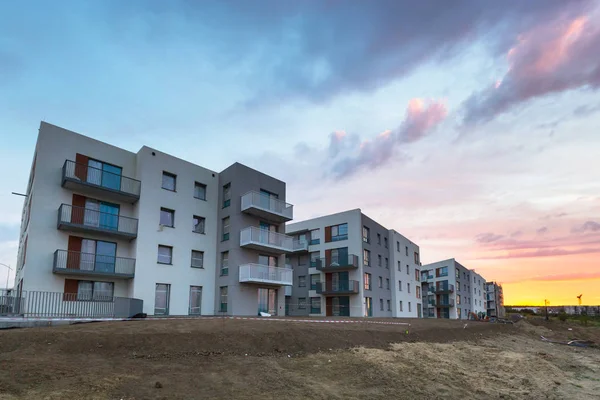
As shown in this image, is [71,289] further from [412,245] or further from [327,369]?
[412,245]

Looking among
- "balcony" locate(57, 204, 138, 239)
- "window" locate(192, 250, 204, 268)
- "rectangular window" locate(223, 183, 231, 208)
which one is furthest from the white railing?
"balcony" locate(57, 204, 138, 239)

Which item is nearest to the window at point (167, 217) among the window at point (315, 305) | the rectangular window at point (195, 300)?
the rectangular window at point (195, 300)

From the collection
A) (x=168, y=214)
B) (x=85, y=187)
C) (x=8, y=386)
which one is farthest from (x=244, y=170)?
(x=8, y=386)

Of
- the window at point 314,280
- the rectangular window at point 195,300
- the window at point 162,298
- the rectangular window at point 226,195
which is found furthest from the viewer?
the window at point 314,280

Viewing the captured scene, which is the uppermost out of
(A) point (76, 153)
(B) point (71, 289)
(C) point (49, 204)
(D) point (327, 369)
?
(A) point (76, 153)

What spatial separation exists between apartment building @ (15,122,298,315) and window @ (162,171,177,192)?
0.08 metres

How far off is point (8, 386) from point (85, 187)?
19.7 metres

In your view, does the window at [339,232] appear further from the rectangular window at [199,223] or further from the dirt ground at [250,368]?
the dirt ground at [250,368]

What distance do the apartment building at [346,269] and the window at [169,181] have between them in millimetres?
22430

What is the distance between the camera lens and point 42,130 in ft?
83.8

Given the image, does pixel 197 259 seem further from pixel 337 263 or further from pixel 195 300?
pixel 337 263

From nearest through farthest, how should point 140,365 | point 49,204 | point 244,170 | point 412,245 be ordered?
1. point 140,365
2. point 49,204
3. point 244,170
4. point 412,245

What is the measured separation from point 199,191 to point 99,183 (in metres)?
7.98

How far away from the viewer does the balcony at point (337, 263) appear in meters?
47.2
